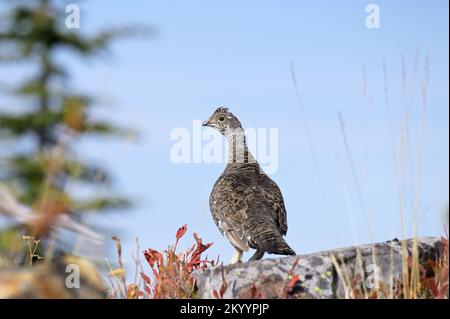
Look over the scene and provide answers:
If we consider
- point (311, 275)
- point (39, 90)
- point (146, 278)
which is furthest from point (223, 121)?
point (39, 90)

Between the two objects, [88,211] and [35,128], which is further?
[35,128]

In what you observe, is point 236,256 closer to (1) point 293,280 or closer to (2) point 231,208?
(2) point 231,208

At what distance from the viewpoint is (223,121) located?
10734mm

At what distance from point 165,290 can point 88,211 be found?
4.77 feet

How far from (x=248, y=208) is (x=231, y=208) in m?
0.23

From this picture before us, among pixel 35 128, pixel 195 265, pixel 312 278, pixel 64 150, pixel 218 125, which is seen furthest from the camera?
pixel 35 128

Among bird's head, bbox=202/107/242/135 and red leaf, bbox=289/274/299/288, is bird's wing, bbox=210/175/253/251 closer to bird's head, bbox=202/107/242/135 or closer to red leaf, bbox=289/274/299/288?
bird's head, bbox=202/107/242/135

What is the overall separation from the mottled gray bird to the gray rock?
1.18 metres

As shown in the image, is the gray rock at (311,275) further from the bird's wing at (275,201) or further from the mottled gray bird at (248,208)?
the bird's wing at (275,201)

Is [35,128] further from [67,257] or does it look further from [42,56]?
[67,257]

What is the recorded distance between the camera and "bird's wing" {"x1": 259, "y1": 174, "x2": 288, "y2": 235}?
29.4 feet

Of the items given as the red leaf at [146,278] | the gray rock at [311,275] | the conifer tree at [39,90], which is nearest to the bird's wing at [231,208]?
the red leaf at [146,278]
